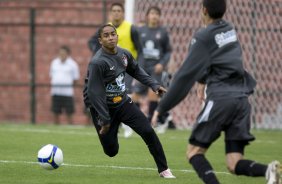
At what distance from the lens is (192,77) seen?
7.14 metres

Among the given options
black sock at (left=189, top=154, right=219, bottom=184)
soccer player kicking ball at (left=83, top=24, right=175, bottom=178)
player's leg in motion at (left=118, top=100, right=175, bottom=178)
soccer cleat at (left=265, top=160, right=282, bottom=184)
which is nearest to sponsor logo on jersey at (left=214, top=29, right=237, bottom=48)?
black sock at (left=189, top=154, right=219, bottom=184)

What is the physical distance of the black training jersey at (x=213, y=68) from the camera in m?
7.12

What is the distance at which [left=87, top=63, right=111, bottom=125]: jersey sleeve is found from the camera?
9062 millimetres

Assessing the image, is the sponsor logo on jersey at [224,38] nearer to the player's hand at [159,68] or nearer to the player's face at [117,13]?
the player's face at [117,13]

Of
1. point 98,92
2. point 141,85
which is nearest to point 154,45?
point 141,85

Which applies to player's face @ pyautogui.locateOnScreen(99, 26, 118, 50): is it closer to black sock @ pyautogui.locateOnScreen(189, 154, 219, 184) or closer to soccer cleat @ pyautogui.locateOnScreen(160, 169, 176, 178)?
soccer cleat @ pyautogui.locateOnScreen(160, 169, 176, 178)

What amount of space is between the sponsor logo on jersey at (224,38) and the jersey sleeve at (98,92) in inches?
85.4

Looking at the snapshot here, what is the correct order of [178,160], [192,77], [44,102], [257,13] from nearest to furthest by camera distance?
[192,77]
[178,160]
[257,13]
[44,102]

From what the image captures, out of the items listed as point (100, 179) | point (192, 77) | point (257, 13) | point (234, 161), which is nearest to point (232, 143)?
point (234, 161)

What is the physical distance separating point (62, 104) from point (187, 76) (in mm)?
13340

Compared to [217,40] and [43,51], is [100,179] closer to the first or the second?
[217,40]

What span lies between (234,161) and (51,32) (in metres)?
15.0

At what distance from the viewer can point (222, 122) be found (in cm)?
732

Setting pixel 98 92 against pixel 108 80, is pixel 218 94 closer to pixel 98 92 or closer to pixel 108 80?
pixel 98 92
